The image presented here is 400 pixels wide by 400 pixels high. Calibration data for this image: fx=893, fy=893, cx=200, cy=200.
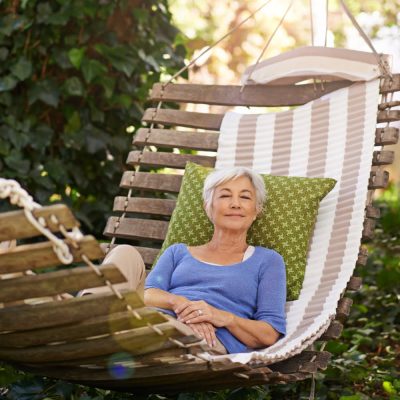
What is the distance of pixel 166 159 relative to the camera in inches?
163

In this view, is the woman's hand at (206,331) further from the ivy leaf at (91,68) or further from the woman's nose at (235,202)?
the ivy leaf at (91,68)

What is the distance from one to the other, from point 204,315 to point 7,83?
2231 millimetres

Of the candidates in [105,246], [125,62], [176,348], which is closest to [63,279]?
[176,348]

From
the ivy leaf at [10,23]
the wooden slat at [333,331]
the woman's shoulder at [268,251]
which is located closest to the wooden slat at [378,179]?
the woman's shoulder at [268,251]

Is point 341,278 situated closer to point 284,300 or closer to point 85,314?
point 284,300

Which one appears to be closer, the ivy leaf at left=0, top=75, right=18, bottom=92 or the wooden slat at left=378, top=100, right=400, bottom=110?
the wooden slat at left=378, top=100, right=400, bottom=110

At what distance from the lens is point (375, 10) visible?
996 centimetres

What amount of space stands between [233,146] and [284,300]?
1.13 m

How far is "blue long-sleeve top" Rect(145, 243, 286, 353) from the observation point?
3.01 meters

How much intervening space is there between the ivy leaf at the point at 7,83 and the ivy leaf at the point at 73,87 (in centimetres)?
28

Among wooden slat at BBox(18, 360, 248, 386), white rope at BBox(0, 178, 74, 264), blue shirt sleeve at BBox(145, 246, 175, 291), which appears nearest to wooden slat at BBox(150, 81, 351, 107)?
blue shirt sleeve at BBox(145, 246, 175, 291)

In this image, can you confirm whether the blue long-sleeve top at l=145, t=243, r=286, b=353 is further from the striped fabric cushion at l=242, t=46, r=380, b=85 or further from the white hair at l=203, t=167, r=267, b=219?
the striped fabric cushion at l=242, t=46, r=380, b=85

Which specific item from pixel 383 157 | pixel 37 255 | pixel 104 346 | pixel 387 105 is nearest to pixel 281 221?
pixel 383 157

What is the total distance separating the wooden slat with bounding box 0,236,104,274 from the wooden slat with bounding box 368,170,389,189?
5.79 feet
